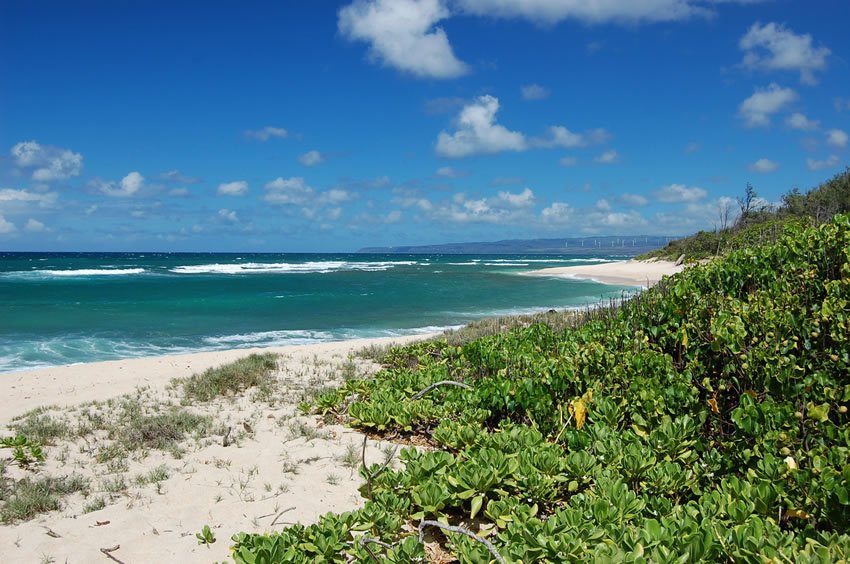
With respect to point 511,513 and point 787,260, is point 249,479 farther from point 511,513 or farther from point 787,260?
point 787,260

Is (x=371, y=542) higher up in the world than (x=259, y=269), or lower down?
lower down

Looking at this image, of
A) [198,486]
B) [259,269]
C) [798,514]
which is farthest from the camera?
[259,269]

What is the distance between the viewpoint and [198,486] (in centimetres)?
446

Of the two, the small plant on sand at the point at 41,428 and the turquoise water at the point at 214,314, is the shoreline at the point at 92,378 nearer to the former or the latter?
the small plant on sand at the point at 41,428

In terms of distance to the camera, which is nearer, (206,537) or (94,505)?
(206,537)

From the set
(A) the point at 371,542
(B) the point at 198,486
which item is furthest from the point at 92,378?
(A) the point at 371,542

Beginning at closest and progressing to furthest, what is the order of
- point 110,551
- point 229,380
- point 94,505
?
point 110,551
point 94,505
point 229,380

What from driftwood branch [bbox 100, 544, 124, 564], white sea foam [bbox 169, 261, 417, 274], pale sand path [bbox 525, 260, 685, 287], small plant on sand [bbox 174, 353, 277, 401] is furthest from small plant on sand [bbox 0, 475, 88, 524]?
white sea foam [bbox 169, 261, 417, 274]

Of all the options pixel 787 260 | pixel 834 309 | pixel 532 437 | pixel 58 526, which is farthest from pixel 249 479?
pixel 787 260

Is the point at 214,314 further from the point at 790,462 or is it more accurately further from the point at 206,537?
the point at 790,462

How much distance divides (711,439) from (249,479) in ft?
12.0

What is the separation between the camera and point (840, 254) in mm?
4316

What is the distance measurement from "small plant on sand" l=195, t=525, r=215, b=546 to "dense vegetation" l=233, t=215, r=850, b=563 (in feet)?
2.78

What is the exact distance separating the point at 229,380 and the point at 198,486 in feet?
Result: 12.4
